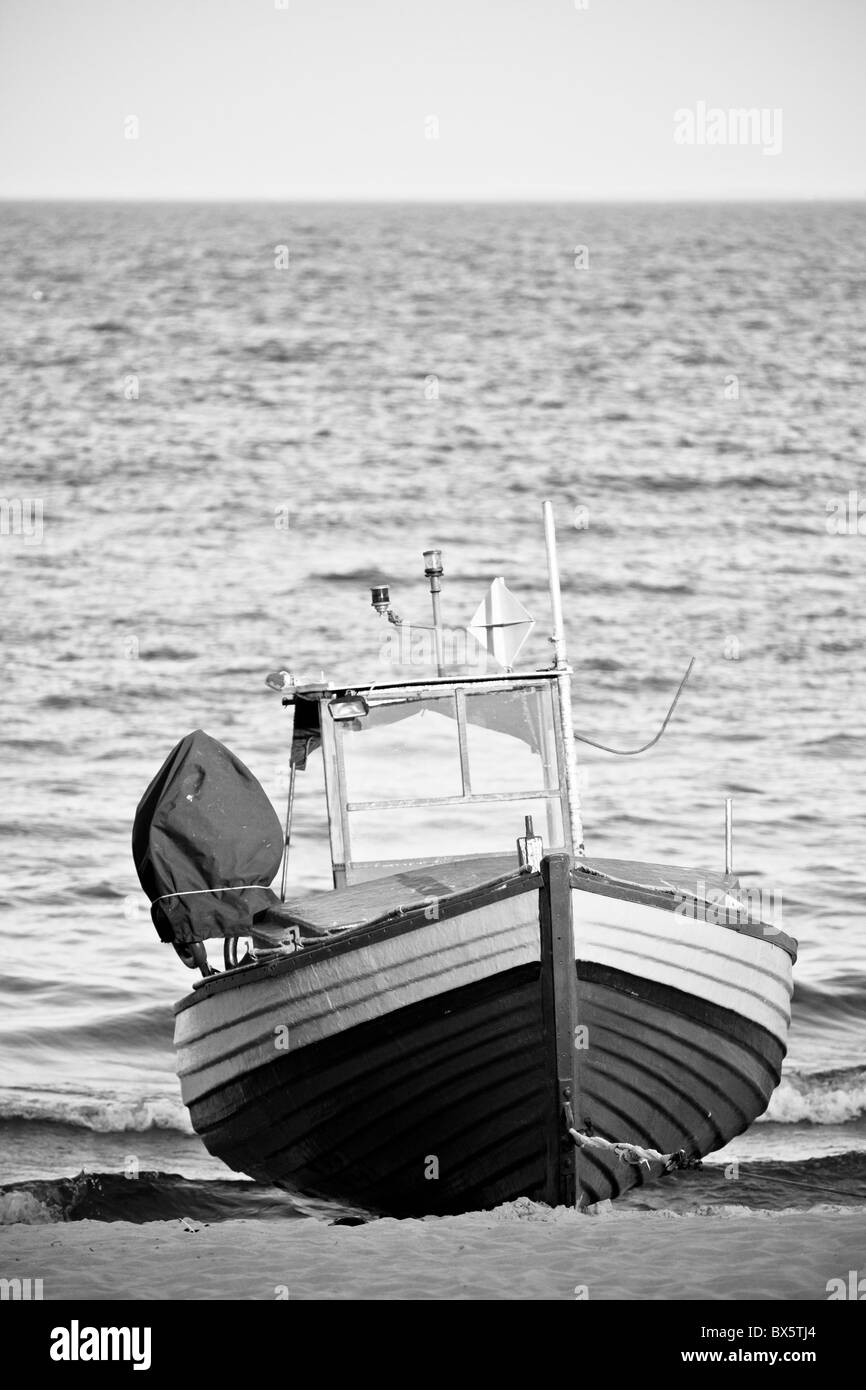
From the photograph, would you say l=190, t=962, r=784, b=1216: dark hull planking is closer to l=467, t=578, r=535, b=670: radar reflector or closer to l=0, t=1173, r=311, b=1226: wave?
l=0, t=1173, r=311, b=1226: wave

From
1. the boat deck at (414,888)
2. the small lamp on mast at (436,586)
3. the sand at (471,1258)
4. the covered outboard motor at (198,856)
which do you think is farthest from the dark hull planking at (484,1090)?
the small lamp on mast at (436,586)

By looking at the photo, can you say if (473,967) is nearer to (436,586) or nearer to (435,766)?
(435,766)

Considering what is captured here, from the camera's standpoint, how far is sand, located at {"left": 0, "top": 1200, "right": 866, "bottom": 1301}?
8492 mm

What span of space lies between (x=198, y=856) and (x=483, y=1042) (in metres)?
2.19

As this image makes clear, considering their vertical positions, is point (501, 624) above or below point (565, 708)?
above

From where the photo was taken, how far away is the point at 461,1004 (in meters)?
9.39

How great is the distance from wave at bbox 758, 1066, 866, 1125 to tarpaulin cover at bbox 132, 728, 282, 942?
5460 mm

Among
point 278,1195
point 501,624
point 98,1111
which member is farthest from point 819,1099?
point 98,1111

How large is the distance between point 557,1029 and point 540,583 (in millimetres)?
25504

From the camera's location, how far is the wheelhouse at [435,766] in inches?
468

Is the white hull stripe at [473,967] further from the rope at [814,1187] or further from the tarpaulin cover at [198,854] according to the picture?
the rope at [814,1187]

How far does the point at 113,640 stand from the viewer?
32.9 meters
